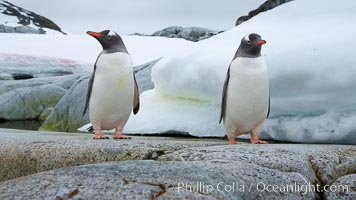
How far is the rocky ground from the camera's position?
6.84 ft

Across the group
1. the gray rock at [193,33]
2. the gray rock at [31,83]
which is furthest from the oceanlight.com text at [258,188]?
the gray rock at [193,33]

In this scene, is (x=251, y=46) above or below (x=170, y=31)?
above

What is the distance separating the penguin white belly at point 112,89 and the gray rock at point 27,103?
5692 mm

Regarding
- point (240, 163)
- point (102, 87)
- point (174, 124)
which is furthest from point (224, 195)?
point (174, 124)

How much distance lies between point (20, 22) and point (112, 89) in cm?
2587

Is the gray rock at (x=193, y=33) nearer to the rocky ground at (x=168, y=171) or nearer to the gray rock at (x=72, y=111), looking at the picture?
the gray rock at (x=72, y=111)

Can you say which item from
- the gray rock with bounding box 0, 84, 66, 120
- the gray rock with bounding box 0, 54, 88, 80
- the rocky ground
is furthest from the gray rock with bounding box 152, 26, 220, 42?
the rocky ground

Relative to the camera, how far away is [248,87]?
3.95 metres

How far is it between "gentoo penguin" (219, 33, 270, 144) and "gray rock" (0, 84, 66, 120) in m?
6.21

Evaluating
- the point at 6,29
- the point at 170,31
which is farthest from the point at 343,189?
the point at 170,31

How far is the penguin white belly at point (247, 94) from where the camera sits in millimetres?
3936

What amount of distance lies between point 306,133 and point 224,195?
233 centimetres

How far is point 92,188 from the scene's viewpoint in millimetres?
2066

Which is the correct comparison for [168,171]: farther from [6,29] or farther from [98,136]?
[6,29]
